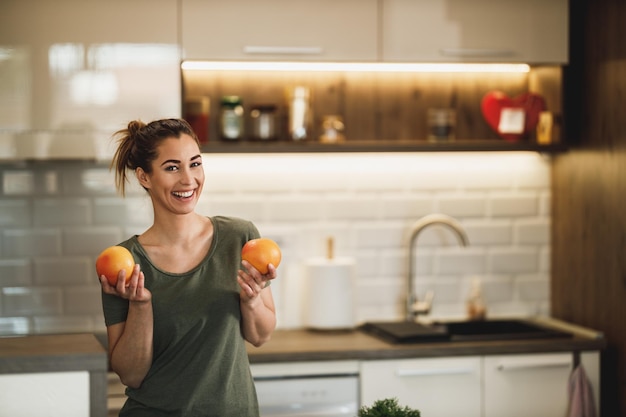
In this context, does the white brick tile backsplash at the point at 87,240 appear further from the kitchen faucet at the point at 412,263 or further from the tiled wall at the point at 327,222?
the kitchen faucet at the point at 412,263

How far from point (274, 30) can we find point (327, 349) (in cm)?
122

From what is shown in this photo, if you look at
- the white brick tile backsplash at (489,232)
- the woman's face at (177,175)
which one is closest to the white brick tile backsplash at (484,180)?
the white brick tile backsplash at (489,232)

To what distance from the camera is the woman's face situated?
7.41 feet

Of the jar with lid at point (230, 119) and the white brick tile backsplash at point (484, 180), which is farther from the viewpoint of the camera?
the white brick tile backsplash at point (484, 180)

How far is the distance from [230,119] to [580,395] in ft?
5.66

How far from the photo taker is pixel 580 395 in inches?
137

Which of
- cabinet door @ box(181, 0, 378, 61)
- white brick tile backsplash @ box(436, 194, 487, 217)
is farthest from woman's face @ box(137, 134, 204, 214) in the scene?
white brick tile backsplash @ box(436, 194, 487, 217)

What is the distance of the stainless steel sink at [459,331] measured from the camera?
3445 millimetres

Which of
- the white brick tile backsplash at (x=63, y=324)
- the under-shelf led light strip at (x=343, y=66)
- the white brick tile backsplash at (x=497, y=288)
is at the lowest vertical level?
the white brick tile backsplash at (x=63, y=324)

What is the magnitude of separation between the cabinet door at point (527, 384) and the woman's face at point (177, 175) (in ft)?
5.28

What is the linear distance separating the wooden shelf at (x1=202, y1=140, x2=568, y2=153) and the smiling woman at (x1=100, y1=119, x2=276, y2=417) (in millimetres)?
1186

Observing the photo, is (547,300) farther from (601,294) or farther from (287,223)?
(287,223)

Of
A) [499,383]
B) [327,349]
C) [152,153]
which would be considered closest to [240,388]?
[152,153]

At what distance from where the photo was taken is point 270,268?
2156mm
